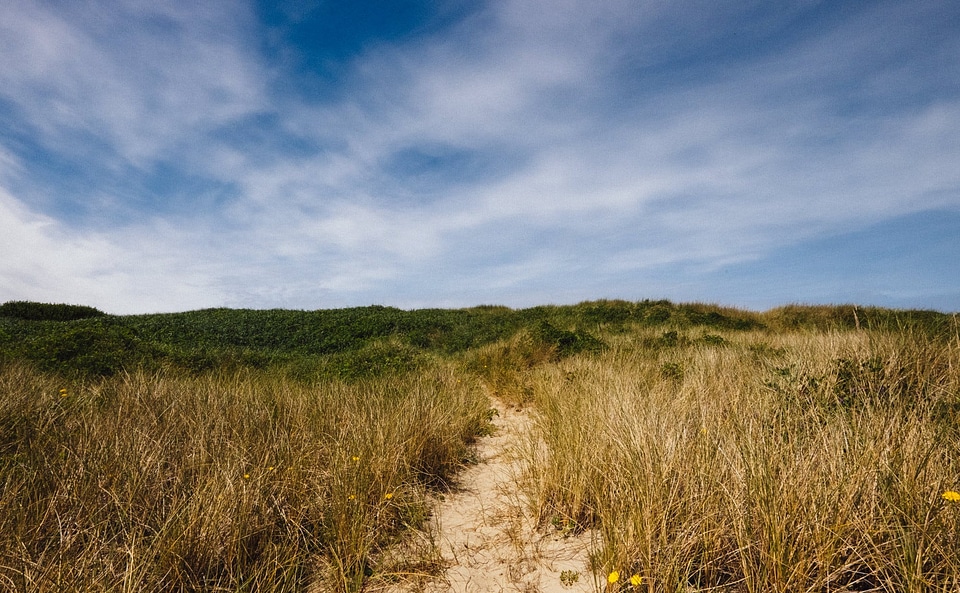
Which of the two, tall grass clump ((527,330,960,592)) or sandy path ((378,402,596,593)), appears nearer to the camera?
tall grass clump ((527,330,960,592))

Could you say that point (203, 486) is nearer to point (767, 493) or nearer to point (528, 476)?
point (528, 476)

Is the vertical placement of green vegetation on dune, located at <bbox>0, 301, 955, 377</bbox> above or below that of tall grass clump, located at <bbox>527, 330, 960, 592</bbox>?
above

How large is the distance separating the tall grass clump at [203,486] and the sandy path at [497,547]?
1.25 ft

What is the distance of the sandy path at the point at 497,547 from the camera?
303cm

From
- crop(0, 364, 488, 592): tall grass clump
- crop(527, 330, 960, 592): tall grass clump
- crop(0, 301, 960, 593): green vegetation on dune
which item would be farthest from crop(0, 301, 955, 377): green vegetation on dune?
crop(0, 364, 488, 592): tall grass clump

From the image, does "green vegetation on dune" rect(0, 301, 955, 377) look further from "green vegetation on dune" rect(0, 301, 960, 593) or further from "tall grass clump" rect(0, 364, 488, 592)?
"tall grass clump" rect(0, 364, 488, 592)

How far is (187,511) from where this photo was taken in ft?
9.37

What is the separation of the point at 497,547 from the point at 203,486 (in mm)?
2280

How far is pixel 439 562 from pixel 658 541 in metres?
1.56

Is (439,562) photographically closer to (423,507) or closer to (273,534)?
(423,507)

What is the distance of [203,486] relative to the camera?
325 cm

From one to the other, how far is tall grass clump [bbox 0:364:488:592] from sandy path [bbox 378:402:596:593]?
380mm

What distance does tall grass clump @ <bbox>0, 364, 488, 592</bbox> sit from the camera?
2.57m

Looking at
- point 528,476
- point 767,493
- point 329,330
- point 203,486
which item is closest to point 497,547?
point 528,476
